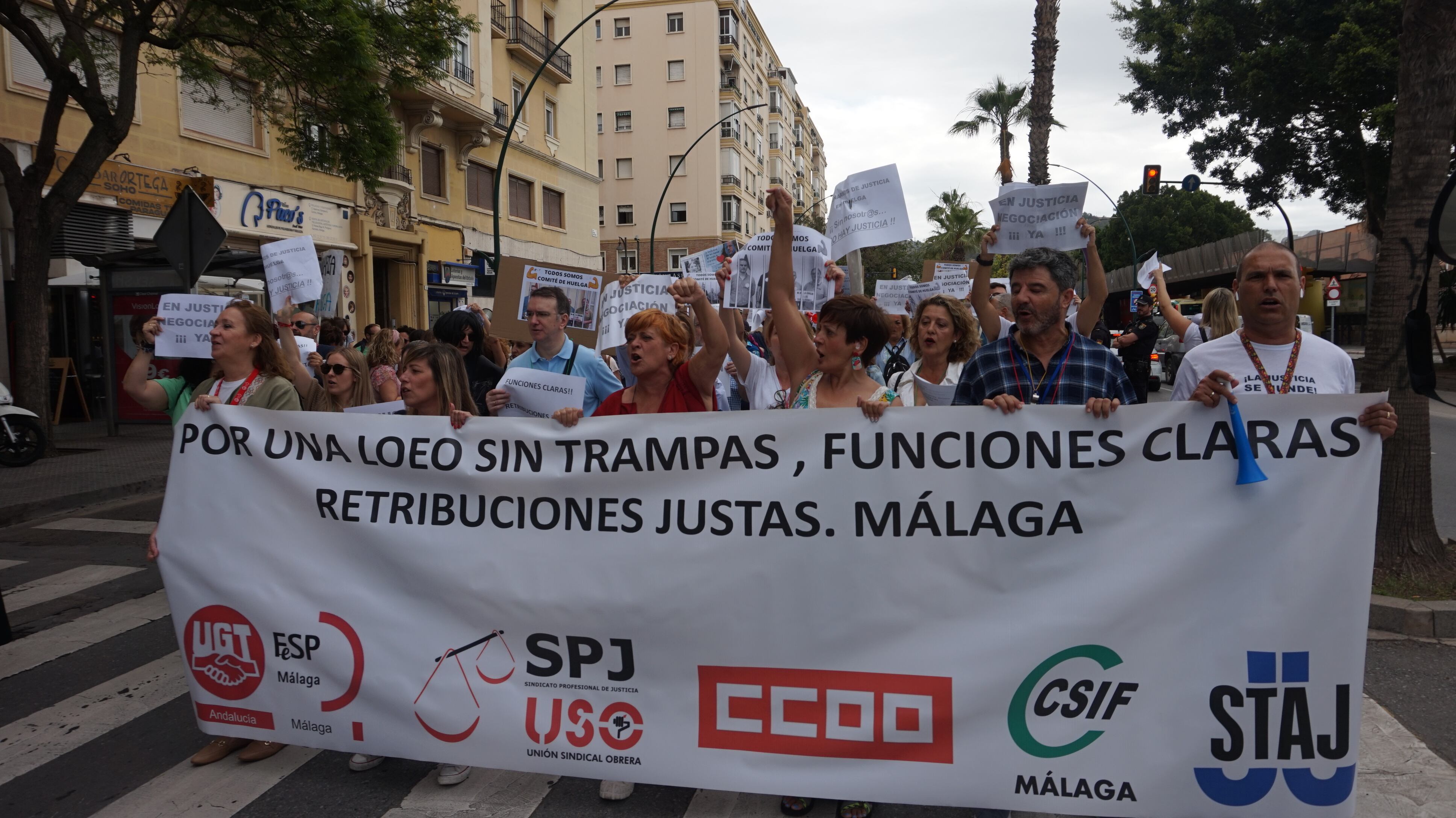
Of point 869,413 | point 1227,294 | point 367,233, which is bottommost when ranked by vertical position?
point 869,413

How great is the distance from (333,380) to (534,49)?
27664mm

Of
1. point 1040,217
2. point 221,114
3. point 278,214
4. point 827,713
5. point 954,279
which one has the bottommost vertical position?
point 827,713

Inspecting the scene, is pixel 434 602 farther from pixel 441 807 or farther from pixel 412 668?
pixel 441 807

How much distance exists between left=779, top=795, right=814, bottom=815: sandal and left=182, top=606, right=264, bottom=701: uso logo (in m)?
1.90

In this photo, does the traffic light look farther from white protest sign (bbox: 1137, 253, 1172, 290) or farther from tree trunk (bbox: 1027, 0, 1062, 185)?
white protest sign (bbox: 1137, 253, 1172, 290)

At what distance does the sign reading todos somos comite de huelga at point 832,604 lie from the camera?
2.89 metres

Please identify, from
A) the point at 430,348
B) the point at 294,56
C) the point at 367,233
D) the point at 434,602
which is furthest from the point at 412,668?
the point at 367,233

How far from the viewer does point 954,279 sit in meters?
8.87

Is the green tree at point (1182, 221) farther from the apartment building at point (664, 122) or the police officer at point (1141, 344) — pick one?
the police officer at point (1141, 344)

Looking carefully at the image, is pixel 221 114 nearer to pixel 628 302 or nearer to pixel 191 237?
pixel 191 237

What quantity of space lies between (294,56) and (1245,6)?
23.8 metres

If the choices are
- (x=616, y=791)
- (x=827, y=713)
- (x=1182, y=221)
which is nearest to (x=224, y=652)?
(x=616, y=791)

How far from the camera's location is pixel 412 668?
11.0 ft

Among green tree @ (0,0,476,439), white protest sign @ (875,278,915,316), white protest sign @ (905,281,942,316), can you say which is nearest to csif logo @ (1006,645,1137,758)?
white protest sign @ (875,278,915,316)
